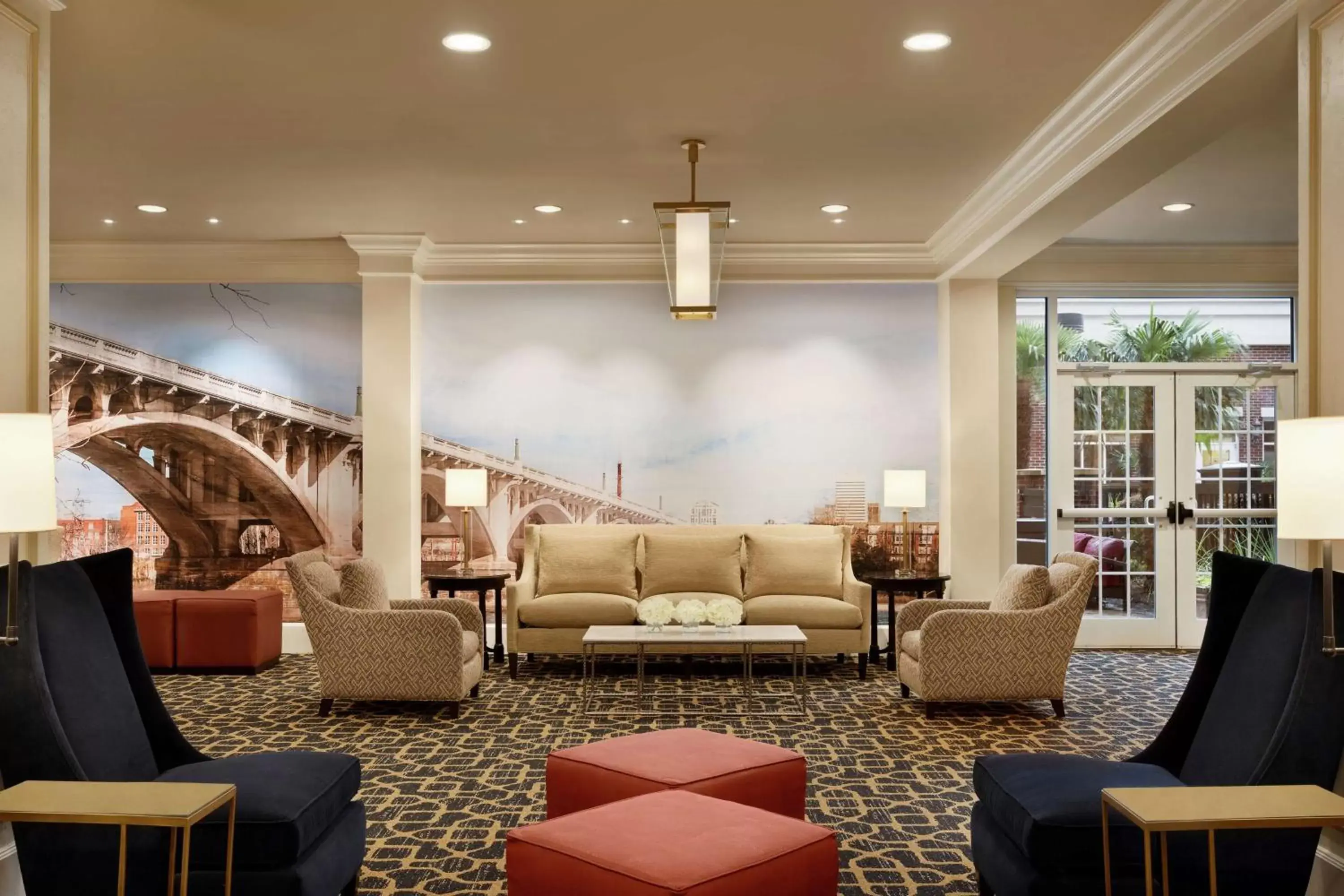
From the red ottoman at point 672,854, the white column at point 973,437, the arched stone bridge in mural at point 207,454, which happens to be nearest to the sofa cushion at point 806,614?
the white column at point 973,437

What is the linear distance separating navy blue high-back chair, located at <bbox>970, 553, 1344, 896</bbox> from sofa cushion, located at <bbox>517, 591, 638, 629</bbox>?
13.2 ft

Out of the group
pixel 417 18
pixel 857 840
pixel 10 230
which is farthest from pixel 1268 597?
pixel 10 230

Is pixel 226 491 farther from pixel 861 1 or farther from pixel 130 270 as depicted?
pixel 861 1

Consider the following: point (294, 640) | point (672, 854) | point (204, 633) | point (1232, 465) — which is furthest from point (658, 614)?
point (1232, 465)

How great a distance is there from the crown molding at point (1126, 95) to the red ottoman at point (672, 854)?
301 cm

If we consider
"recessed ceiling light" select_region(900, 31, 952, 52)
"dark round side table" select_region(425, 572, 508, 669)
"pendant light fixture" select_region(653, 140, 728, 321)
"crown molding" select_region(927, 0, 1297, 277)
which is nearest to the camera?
"crown molding" select_region(927, 0, 1297, 277)

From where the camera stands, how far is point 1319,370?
3.30 m

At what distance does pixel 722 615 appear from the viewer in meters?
6.41

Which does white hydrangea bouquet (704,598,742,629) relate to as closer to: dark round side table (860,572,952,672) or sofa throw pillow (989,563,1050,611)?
dark round side table (860,572,952,672)

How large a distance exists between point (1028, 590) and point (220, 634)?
518 cm

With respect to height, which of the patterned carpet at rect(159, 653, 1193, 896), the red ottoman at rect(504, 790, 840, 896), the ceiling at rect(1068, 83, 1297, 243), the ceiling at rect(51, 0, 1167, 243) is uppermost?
the ceiling at rect(51, 0, 1167, 243)

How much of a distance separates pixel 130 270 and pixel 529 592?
13.0 feet

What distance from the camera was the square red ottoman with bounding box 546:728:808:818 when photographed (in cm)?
333

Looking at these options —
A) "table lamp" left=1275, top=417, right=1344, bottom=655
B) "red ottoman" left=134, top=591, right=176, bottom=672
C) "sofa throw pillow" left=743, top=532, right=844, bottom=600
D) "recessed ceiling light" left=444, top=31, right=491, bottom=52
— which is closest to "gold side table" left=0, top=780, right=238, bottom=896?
"table lamp" left=1275, top=417, right=1344, bottom=655
